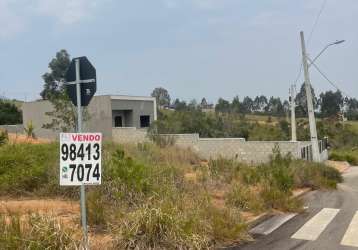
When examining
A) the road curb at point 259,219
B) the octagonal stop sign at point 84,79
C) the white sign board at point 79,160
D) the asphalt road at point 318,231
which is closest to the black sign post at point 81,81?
the octagonal stop sign at point 84,79

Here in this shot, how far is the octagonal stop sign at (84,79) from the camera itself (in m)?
7.79

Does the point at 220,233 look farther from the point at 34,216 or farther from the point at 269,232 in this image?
the point at 34,216

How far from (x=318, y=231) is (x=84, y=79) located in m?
6.37

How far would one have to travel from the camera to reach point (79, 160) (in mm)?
7371

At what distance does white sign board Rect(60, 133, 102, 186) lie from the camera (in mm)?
7324

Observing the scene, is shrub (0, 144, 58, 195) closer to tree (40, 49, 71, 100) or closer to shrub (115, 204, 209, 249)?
shrub (115, 204, 209, 249)

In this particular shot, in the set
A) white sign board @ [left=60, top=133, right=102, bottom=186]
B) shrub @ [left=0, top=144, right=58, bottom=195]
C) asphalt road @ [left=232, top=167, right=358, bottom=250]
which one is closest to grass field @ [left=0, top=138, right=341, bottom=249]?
shrub @ [left=0, top=144, right=58, bottom=195]

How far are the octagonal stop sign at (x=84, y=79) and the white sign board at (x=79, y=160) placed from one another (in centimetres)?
77

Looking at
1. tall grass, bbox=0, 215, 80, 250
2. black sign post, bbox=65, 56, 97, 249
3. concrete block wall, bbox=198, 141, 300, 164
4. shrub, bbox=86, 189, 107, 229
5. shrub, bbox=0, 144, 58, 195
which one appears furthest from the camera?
concrete block wall, bbox=198, 141, 300, 164

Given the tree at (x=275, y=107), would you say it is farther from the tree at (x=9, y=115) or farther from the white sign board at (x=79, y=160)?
the white sign board at (x=79, y=160)

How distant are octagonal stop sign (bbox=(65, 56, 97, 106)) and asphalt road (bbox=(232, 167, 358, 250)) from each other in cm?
393

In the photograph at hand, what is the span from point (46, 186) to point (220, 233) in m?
5.19

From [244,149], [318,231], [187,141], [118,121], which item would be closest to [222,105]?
[118,121]

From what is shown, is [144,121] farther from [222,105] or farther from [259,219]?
[222,105]
